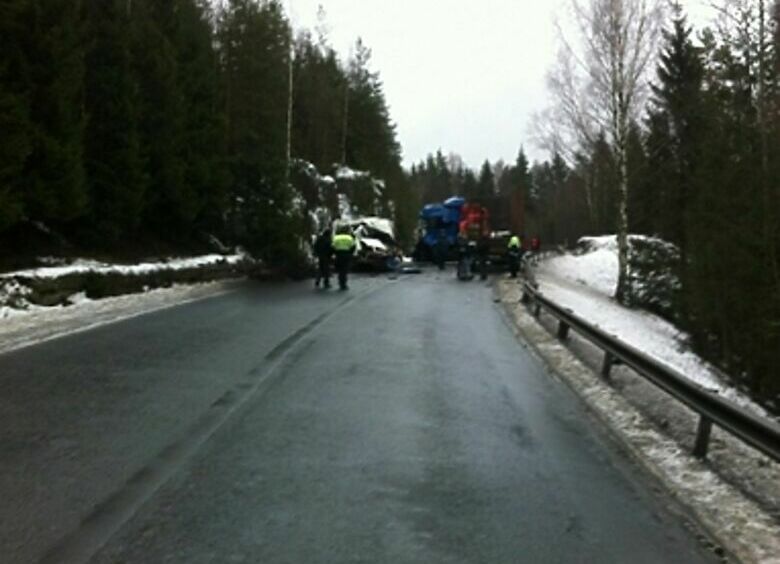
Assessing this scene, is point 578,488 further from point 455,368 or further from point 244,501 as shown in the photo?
point 455,368

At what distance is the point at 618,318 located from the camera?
26812 millimetres

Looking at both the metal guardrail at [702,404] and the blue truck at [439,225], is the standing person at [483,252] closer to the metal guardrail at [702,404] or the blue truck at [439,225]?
the blue truck at [439,225]

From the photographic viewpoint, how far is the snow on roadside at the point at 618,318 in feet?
61.6

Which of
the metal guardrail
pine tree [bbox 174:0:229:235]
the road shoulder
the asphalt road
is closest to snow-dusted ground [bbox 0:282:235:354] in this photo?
the asphalt road

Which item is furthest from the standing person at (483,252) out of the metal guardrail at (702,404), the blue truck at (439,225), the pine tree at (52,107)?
the metal guardrail at (702,404)

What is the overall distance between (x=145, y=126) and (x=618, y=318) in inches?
608

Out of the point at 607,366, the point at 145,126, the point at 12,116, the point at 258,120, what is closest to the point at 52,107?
the point at 12,116

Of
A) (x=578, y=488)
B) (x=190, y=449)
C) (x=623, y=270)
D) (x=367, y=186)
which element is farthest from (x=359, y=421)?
(x=367, y=186)

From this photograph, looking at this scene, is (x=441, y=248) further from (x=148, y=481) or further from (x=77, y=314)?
(x=148, y=481)

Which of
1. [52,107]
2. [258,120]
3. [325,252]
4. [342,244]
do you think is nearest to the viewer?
[52,107]

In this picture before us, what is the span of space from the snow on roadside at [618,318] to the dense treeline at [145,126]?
481 inches

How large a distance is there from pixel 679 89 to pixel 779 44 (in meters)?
16.6

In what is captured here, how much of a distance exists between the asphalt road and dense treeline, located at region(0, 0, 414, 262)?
8867 mm

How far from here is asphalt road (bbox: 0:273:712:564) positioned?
5148mm
